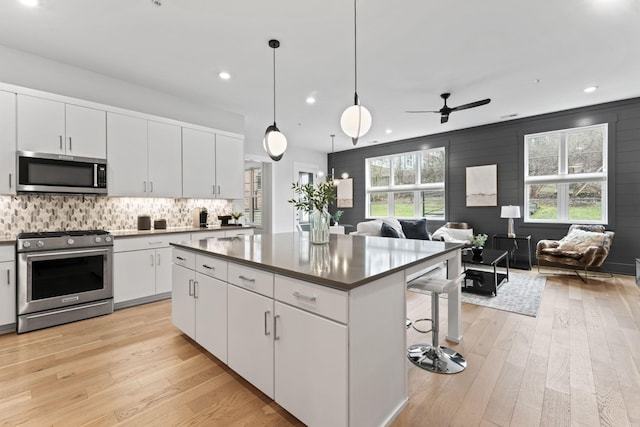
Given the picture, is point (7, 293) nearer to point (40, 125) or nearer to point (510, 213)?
point (40, 125)

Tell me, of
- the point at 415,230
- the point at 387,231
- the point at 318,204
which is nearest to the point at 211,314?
the point at 318,204

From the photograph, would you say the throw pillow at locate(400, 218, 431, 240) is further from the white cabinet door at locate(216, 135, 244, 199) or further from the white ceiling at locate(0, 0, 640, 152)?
the white cabinet door at locate(216, 135, 244, 199)

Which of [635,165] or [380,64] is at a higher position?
[380,64]

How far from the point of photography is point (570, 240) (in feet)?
15.6

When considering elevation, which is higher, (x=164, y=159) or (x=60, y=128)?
(x=60, y=128)

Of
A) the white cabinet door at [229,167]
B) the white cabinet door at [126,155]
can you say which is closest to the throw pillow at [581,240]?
the white cabinet door at [229,167]

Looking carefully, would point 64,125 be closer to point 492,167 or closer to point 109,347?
point 109,347

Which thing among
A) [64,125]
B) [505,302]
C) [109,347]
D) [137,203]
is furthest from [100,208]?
[505,302]

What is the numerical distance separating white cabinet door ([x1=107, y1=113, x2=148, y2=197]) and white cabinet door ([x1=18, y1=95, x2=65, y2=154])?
45 cm

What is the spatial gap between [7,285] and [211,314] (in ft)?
7.21

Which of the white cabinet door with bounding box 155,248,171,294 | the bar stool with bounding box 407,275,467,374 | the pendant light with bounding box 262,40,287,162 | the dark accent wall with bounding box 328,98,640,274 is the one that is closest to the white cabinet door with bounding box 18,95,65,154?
the white cabinet door with bounding box 155,248,171,294

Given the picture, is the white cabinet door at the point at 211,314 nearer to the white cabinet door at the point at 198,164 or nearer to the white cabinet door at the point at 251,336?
the white cabinet door at the point at 251,336

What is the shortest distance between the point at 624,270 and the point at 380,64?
5.35 m

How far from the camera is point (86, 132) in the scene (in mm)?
3373
